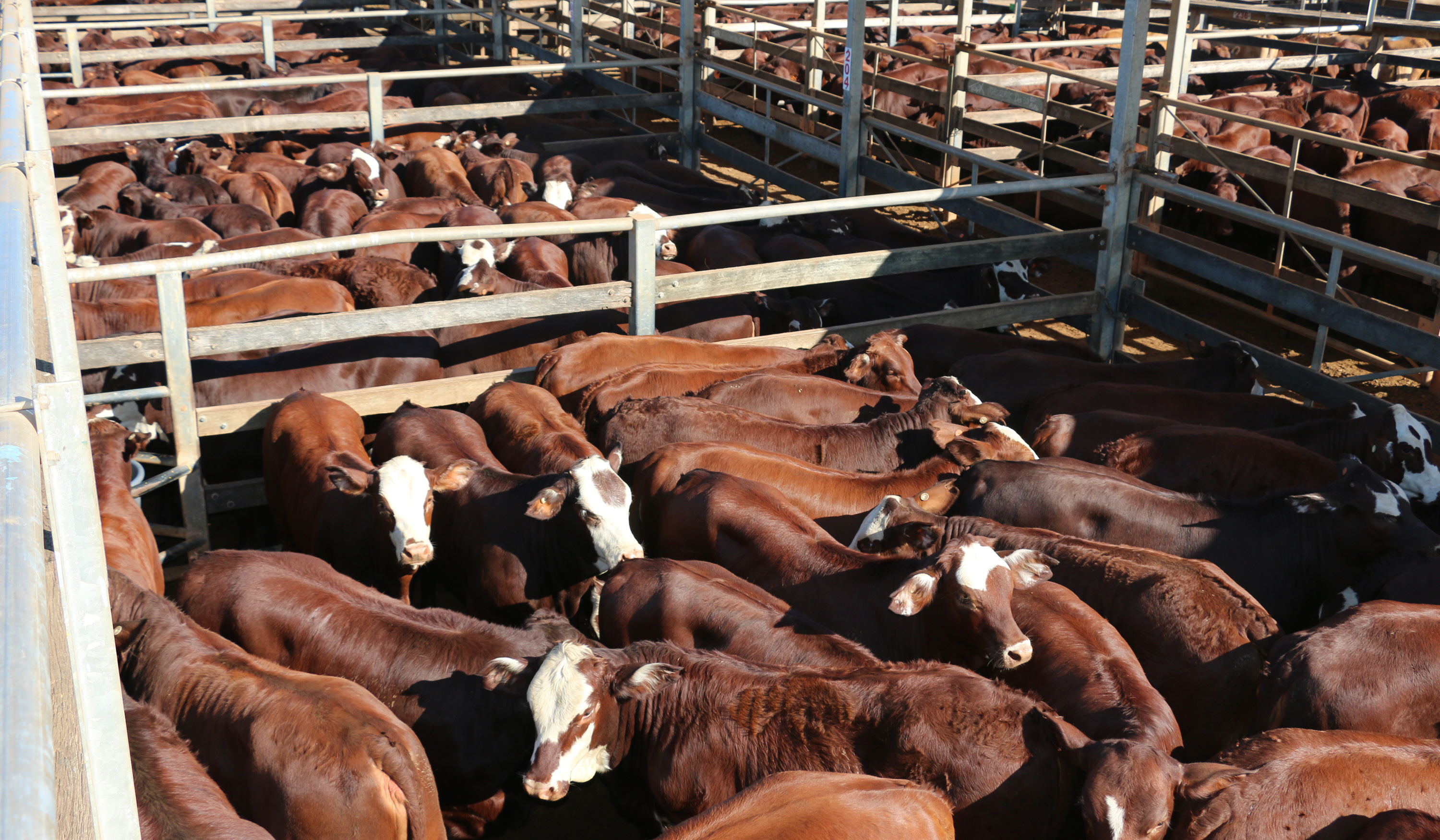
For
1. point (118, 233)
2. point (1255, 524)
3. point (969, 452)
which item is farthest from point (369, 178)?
point (1255, 524)

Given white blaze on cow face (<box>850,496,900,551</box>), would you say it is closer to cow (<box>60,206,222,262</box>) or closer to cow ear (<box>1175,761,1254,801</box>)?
cow ear (<box>1175,761,1254,801</box>)

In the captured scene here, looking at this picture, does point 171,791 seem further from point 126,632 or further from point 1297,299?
point 1297,299

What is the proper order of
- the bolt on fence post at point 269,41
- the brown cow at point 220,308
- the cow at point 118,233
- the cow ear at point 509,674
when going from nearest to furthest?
1. the cow ear at point 509,674
2. the brown cow at point 220,308
3. the cow at point 118,233
4. the bolt on fence post at point 269,41

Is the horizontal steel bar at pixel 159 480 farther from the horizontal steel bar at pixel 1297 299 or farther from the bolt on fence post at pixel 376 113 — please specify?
the bolt on fence post at pixel 376 113

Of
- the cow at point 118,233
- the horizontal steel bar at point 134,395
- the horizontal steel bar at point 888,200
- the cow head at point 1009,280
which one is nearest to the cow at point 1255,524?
the horizontal steel bar at point 888,200

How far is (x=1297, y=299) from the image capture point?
7156mm

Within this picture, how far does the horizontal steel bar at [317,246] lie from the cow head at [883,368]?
5.41 ft

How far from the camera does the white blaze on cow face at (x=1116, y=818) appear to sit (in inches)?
134

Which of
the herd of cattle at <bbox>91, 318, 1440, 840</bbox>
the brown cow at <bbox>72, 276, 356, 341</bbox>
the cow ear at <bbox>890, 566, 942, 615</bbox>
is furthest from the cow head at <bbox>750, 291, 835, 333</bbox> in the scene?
the cow ear at <bbox>890, 566, 942, 615</bbox>

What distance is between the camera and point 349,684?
3.83m

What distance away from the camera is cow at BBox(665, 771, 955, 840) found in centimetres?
302

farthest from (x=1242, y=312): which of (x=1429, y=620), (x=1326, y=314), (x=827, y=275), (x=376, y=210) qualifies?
(x=376, y=210)

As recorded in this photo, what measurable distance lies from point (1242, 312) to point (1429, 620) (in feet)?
22.1

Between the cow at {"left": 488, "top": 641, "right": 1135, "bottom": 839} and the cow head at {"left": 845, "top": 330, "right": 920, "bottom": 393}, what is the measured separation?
10.9 feet
